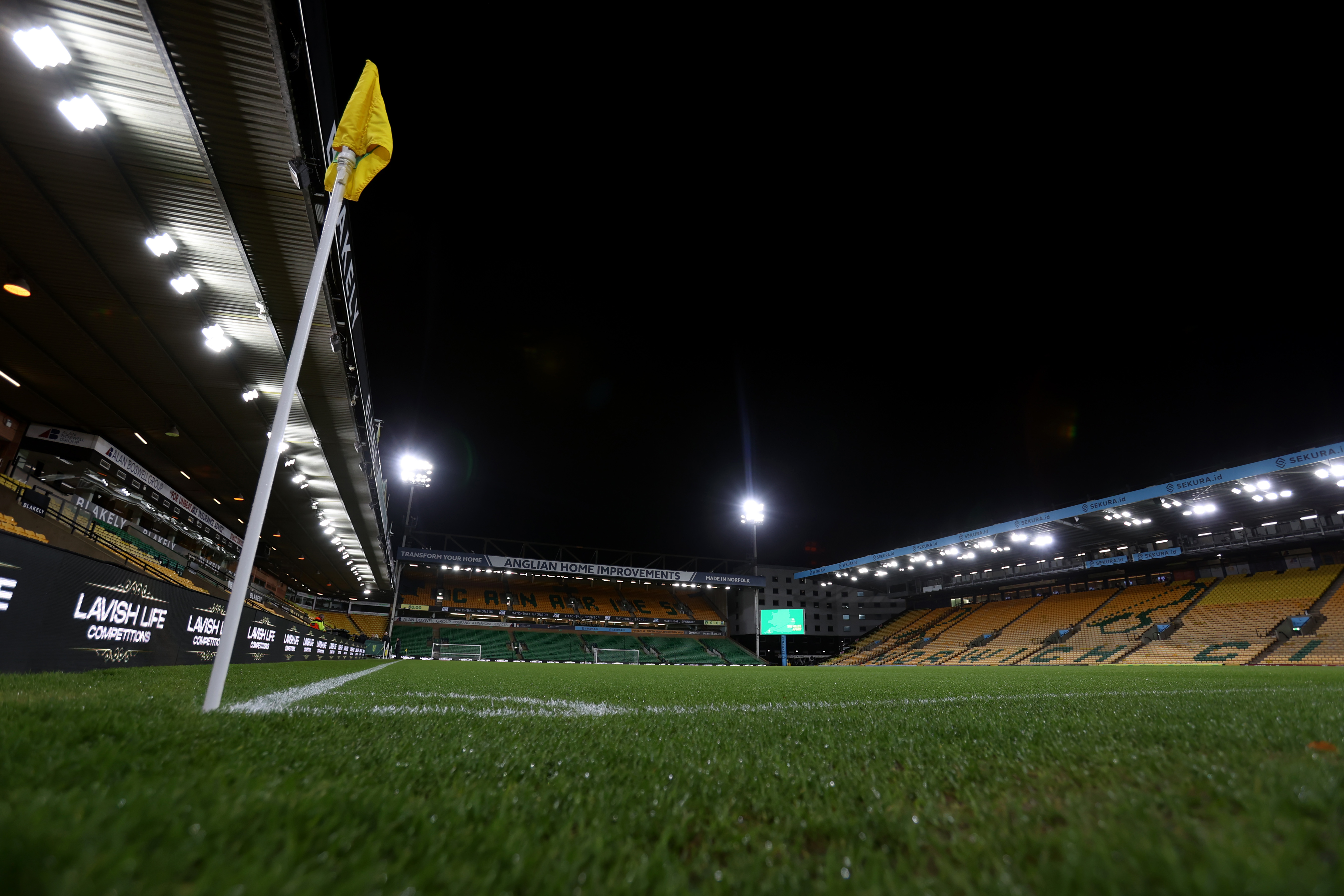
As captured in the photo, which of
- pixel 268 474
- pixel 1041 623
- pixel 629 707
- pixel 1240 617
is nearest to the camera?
pixel 268 474

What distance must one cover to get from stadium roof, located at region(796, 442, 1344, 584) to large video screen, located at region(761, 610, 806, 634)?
5466 mm

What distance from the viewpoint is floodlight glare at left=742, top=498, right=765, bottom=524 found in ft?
117

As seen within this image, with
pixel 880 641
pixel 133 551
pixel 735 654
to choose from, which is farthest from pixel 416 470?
pixel 880 641

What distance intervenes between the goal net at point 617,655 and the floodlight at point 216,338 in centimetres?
3093

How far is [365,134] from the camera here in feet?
12.4

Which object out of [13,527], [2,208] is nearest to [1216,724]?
[2,208]

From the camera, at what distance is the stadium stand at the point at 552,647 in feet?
114

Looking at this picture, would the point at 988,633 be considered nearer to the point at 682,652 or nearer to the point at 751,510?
the point at 751,510

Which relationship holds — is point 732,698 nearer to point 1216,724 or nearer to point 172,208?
point 1216,724

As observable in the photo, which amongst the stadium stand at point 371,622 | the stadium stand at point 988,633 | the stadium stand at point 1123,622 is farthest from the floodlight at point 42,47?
the stadium stand at point 371,622

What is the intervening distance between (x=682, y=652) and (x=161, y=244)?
38.4 meters

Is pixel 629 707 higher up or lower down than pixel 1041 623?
lower down

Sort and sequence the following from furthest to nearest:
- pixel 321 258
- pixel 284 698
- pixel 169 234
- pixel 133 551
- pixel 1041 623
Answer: pixel 1041 623, pixel 133 551, pixel 169 234, pixel 284 698, pixel 321 258

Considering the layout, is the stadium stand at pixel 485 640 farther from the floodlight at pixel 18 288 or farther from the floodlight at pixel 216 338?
the floodlight at pixel 18 288
